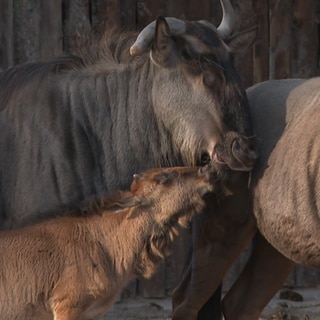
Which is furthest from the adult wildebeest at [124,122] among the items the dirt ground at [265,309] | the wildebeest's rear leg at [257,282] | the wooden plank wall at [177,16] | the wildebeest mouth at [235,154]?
the dirt ground at [265,309]

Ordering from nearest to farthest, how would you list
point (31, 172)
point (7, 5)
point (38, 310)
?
point (38, 310) < point (31, 172) < point (7, 5)

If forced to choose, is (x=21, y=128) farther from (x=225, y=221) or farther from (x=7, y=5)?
(x=7, y=5)

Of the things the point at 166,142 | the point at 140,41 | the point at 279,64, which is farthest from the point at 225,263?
the point at 279,64

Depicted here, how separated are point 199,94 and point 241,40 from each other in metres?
0.79

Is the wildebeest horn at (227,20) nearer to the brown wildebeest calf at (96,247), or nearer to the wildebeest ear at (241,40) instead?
the wildebeest ear at (241,40)

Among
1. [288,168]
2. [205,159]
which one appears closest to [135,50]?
[205,159]

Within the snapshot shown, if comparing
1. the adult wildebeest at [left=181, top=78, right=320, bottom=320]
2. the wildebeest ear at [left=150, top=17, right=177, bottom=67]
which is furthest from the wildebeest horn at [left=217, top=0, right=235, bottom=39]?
the wildebeest ear at [left=150, top=17, right=177, bottom=67]

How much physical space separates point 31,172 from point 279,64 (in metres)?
3.51

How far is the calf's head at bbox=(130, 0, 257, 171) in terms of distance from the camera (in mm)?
8094

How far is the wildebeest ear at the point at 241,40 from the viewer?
8.76 m

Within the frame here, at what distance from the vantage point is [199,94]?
8.23 meters

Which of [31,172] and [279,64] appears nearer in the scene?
[31,172]

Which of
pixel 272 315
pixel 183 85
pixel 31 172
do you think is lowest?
pixel 272 315

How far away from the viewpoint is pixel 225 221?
860 centimetres
